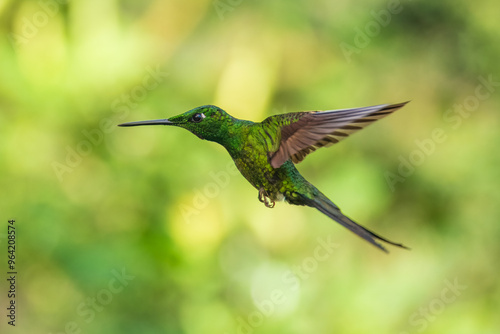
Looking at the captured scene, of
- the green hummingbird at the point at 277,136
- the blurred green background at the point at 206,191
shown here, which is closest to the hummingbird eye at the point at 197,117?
the green hummingbird at the point at 277,136

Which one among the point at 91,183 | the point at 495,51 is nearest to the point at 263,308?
the point at 91,183

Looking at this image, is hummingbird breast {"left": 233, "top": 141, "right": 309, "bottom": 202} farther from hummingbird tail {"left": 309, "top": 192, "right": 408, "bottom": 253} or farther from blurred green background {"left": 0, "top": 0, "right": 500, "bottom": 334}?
blurred green background {"left": 0, "top": 0, "right": 500, "bottom": 334}

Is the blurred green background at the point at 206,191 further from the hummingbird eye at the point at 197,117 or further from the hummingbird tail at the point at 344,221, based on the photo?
the hummingbird eye at the point at 197,117

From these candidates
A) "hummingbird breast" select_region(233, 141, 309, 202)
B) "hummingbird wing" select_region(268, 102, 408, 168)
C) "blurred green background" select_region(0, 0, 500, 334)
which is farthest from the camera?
"blurred green background" select_region(0, 0, 500, 334)

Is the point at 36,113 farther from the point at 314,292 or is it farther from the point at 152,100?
the point at 314,292

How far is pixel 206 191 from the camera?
3.30 m

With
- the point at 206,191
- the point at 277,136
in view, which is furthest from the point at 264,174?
the point at 206,191

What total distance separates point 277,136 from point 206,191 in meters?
2.68

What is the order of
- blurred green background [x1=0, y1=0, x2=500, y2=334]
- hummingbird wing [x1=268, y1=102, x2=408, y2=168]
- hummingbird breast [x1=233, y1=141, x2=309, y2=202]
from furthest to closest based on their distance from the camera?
blurred green background [x1=0, y1=0, x2=500, y2=334]
hummingbird breast [x1=233, y1=141, x2=309, y2=202]
hummingbird wing [x1=268, y1=102, x2=408, y2=168]

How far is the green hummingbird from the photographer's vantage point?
22.2 inches

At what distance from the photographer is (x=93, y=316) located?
320 cm

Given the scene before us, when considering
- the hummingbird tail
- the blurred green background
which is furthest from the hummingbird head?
the blurred green background

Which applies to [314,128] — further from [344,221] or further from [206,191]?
[206,191]

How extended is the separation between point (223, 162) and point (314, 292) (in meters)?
0.92
